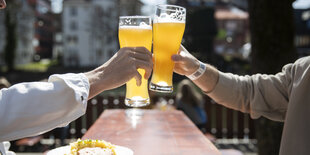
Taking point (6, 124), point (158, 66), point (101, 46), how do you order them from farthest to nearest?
point (101, 46) < point (158, 66) < point (6, 124)

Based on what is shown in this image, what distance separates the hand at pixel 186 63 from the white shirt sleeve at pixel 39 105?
0.68 metres

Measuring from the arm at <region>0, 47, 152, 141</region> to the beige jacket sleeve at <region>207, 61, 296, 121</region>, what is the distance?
2.80 ft

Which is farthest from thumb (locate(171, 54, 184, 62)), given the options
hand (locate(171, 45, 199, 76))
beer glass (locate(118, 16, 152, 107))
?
beer glass (locate(118, 16, 152, 107))

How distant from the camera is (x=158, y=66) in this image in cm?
158

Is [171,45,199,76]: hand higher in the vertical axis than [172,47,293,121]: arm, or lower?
higher

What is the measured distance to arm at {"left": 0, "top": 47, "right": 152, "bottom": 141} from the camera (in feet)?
3.26

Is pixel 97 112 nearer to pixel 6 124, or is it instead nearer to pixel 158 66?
pixel 158 66

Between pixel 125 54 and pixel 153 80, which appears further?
pixel 153 80

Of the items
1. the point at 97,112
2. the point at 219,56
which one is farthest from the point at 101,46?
the point at 97,112

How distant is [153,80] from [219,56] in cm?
2547

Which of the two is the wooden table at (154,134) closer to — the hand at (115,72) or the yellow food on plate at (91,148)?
the yellow food on plate at (91,148)

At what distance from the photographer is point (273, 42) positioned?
3.44m

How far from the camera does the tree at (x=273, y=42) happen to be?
342 centimetres

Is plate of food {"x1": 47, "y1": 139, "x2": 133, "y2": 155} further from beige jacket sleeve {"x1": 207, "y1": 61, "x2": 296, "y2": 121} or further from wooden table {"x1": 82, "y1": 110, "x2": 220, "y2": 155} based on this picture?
beige jacket sleeve {"x1": 207, "y1": 61, "x2": 296, "y2": 121}
